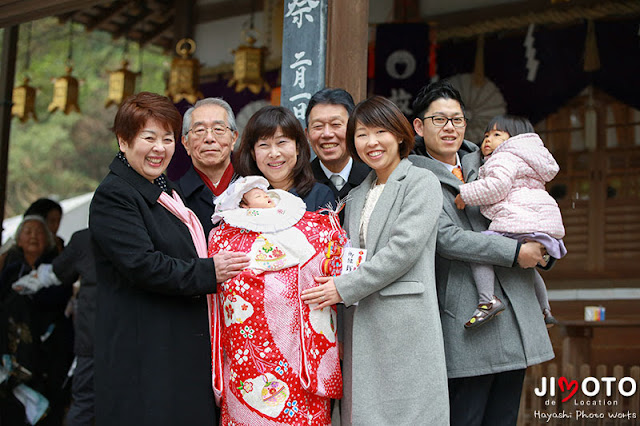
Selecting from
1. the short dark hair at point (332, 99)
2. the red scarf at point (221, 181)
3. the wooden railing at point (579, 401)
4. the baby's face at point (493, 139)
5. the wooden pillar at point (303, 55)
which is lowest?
the wooden railing at point (579, 401)

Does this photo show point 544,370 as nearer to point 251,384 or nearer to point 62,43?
point 251,384

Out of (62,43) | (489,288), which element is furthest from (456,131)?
(62,43)

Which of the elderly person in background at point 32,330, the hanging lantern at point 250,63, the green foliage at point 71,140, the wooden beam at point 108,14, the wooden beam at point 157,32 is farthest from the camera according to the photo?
the green foliage at point 71,140

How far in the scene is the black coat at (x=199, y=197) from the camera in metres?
3.26

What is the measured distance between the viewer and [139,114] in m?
2.85

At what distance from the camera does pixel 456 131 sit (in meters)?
3.12

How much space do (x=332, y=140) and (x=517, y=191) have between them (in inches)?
38.7

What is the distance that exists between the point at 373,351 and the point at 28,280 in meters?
4.61

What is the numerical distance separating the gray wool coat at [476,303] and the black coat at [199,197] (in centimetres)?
107

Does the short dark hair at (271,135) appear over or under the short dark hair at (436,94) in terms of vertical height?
under

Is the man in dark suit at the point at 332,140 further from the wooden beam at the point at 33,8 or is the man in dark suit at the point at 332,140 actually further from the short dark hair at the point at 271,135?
the wooden beam at the point at 33,8

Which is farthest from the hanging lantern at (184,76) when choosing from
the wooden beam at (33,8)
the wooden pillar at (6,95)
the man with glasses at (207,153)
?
the man with glasses at (207,153)

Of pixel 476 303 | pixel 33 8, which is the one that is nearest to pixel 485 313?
pixel 476 303

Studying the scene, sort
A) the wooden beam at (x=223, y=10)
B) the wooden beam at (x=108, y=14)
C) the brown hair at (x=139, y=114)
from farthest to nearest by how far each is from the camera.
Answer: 1. the wooden beam at (x=108, y=14)
2. the wooden beam at (x=223, y=10)
3. the brown hair at (x=139, y=114)
